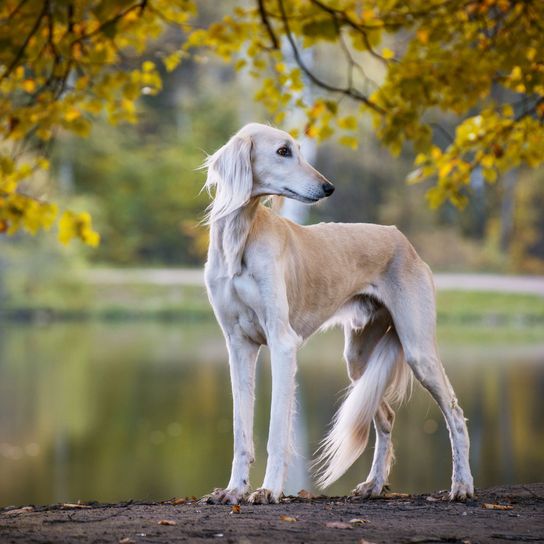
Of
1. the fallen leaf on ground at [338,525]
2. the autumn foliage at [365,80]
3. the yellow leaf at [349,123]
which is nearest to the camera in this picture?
the fallen leaf on ground at [338,525]

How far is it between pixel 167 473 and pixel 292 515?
22.0ft

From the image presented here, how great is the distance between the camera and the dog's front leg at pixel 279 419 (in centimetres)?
452

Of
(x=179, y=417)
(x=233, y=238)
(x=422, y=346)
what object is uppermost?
(x=233, y=238)

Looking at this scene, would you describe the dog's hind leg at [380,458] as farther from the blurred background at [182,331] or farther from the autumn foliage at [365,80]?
the autumn foliage at [365,80]

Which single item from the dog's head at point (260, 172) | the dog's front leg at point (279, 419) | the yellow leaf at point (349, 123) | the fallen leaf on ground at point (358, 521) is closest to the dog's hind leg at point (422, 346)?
the dog's front leg at point (279, 419)

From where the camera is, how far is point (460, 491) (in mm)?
5086

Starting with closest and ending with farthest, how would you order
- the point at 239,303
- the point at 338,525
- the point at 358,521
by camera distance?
1. the point at 338,525
2. the point at 358,521
3. the point at 239,303

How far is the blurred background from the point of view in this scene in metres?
10.9

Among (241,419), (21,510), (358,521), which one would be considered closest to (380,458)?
(241,419)

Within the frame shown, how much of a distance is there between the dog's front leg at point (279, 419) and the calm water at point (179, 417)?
499cm

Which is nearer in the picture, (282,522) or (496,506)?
(282,522)

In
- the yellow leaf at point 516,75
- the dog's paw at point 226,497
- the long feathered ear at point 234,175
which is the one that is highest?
the yellow leaf at point 516,75

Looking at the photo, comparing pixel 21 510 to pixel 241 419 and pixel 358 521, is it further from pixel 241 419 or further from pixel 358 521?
pixel 358 521

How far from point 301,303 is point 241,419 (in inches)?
25.7
